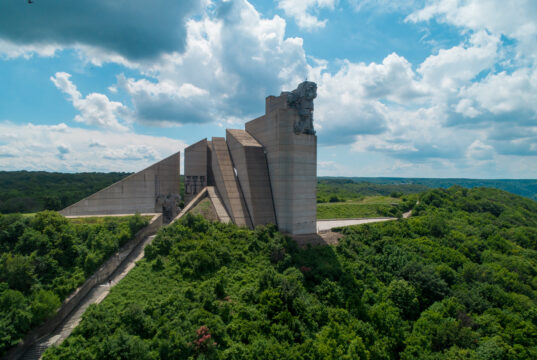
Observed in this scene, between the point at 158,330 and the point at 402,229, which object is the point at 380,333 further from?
the point at 402,229

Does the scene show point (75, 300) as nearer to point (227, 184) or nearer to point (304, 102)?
point (227, 184)

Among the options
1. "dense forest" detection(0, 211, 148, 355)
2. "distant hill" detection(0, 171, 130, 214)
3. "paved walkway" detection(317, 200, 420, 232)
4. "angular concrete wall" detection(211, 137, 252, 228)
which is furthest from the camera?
"distant hill" detection(0, 171, 130, 214)

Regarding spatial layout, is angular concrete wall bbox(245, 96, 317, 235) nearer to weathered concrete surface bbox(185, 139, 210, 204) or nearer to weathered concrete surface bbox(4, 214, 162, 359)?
weathered concrete surface bbox(185, 139, 210, 204)

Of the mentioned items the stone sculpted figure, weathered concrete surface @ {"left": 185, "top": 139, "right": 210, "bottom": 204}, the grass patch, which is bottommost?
the grass patch

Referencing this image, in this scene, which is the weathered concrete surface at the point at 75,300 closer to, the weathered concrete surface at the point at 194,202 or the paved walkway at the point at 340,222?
the weathered concrete surface at the point at 194,202

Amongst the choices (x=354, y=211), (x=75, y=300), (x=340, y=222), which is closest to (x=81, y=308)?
(x=75, y=300)

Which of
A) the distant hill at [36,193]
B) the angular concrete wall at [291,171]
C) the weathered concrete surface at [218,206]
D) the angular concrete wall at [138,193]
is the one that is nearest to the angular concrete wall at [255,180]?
the angular concrete wall at [291,171]

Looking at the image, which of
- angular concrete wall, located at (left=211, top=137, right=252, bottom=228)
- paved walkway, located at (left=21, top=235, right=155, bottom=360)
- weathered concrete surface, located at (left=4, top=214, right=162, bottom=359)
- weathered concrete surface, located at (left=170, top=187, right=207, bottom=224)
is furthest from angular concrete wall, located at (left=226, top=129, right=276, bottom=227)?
paved walkway, located at (left=21, top=235, right=155, bottom=360)
